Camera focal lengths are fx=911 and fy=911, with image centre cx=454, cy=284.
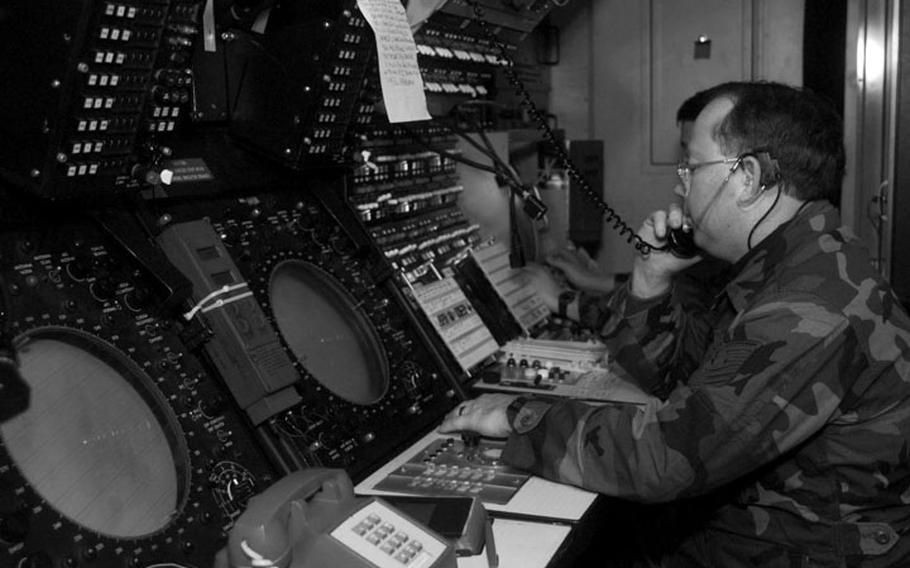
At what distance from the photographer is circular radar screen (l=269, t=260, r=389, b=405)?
1.89m

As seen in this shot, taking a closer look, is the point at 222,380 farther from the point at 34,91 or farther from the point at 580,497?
the point at 580,497

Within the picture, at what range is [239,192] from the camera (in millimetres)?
1909

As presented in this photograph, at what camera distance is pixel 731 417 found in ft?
5.16

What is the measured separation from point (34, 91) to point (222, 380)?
58 cm

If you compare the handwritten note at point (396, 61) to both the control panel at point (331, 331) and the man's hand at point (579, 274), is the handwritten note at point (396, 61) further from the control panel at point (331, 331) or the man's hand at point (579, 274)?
the man's hand at point (579, 274)

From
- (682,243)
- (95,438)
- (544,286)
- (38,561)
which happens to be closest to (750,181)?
(682,243)

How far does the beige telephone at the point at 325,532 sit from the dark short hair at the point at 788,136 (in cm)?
112

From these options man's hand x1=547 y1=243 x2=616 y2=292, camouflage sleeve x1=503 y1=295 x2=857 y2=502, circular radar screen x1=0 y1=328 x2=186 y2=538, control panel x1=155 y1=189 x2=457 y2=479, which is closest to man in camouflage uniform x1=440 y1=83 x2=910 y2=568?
camouflage sleeve x1=503 y1=295 x2=857 y2=502

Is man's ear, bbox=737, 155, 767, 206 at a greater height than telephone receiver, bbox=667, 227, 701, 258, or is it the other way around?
man's ear, bbox=737, 155, 767, 206

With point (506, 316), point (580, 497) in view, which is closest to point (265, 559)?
point (580, 497)

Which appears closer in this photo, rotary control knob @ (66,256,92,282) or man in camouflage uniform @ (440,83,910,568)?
rotary control knob @ (66,256,92,282)

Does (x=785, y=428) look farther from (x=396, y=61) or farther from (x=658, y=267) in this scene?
(x=396, y=61)

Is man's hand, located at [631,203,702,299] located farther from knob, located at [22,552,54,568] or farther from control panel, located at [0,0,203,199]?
knob, located at [22,552,54,568]

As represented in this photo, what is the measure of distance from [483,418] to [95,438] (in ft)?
2.46
